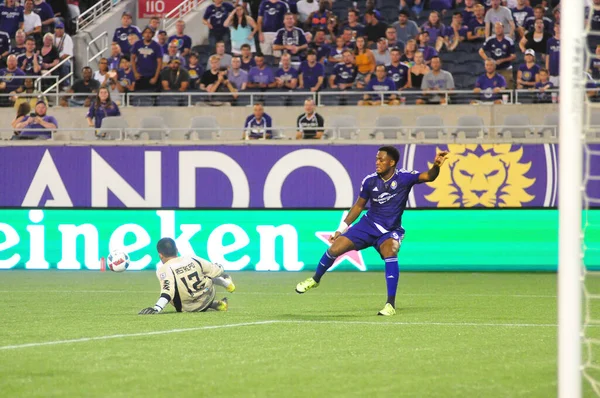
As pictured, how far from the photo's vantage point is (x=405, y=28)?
77.7 feet

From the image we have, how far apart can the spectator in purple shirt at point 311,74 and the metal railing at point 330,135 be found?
1.00 meters

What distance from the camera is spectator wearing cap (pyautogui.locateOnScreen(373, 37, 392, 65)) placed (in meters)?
22.7

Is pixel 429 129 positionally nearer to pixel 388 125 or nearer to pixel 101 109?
pixel 388 125

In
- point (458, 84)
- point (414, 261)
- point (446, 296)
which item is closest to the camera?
point (446, 296)

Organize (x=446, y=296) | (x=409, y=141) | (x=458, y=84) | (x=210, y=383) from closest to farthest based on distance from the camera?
(x=210, y=383) < (x=446, y=296) < (x=409, y=141) < (x=458, y=84)

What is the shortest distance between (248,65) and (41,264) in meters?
6.12

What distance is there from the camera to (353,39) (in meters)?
23.5

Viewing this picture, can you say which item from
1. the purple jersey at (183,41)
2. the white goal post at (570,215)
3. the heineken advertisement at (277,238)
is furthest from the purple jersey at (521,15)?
the white goal post at (570,215)

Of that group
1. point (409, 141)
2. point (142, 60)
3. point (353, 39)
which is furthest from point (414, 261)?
point (142, 60)

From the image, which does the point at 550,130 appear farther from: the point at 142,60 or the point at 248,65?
the point at 142,60

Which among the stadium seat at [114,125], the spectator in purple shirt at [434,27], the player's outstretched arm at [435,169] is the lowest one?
the player's outstretched arm at [435,169]

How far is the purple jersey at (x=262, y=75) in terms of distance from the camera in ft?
75.0

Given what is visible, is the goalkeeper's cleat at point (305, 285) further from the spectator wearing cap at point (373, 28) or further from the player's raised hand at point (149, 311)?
the spectator wearing cap at point (373, 28)

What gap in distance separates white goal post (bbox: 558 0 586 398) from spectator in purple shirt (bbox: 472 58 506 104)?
16141 mm
